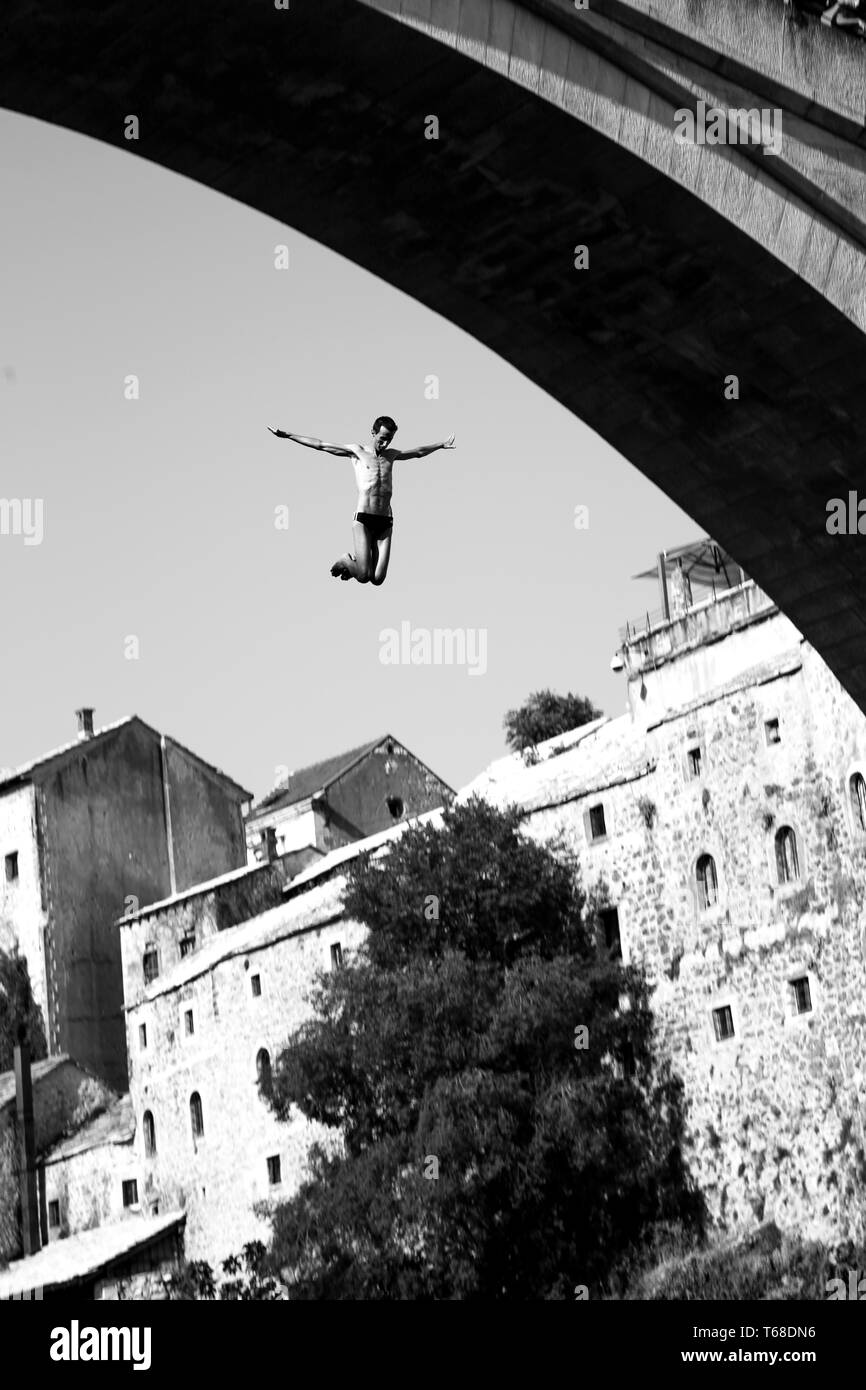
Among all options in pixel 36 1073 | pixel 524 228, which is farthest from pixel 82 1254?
pixel 524 228

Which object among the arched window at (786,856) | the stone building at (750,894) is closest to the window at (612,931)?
the stone building at (750,894)

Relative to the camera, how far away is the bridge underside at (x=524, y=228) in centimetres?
879

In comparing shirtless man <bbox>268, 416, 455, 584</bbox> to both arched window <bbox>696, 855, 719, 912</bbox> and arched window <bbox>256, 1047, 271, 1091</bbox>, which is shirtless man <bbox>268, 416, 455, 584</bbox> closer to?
arched window <bbox>696, 855, 719, 912</bbox>

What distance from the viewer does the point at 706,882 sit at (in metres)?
41.5

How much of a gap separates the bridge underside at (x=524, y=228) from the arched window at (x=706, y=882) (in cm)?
2963

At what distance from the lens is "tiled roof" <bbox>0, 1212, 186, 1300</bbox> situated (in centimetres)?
4875

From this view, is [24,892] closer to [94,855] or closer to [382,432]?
[94,855]

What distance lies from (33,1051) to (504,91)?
47.1 metres

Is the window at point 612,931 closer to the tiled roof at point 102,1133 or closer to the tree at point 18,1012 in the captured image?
the tiled roof at point 102,1133

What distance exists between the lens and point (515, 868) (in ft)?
144

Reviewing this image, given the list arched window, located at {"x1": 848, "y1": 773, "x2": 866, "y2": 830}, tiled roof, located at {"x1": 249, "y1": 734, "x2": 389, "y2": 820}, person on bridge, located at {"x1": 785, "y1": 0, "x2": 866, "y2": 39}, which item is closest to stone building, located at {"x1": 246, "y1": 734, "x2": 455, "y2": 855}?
tiled roof, located at {"x1": 249, "y1": 734, "x2": 389, "y2": 820}

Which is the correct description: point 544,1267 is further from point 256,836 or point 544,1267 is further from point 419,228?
point 419,228

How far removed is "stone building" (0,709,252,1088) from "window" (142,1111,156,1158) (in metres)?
3.50

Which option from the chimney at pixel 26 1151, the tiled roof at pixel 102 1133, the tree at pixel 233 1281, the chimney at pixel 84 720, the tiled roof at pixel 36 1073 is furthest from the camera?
the chimney at pixel 84 720
